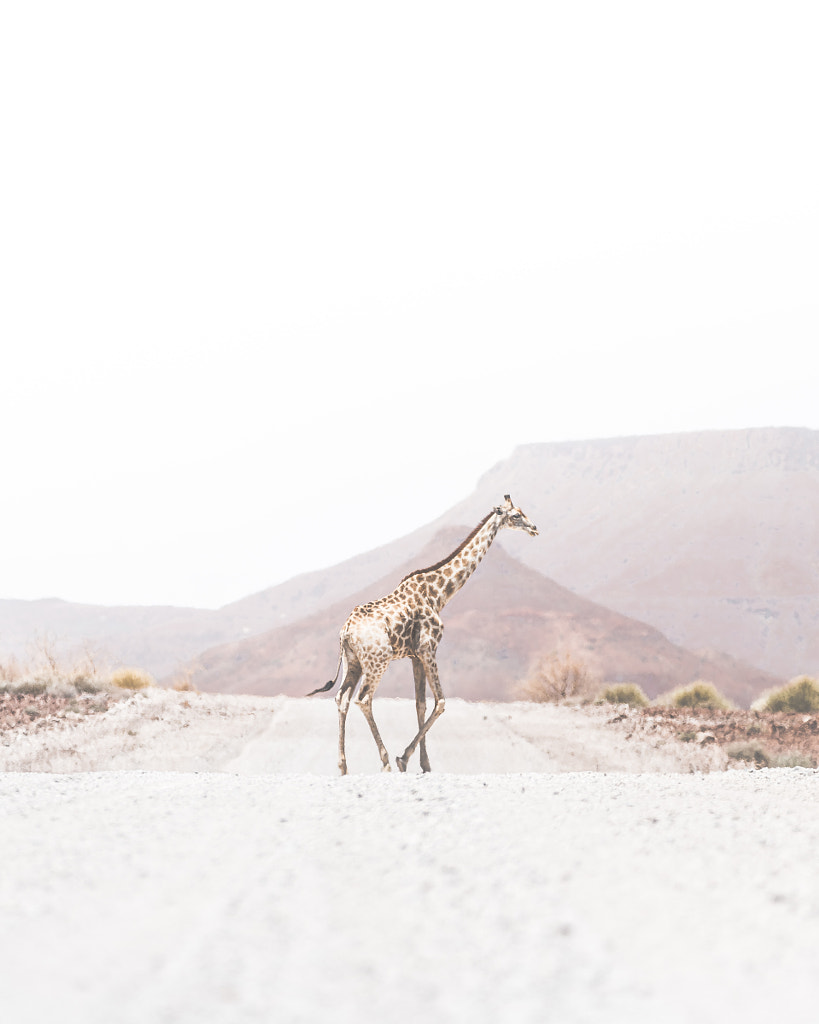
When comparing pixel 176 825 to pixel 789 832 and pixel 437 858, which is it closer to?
pixel 437 858

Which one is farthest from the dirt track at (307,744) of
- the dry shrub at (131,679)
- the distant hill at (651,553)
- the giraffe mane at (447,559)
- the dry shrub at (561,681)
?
the distant hill at (651,553)

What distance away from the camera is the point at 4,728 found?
43.9 ft

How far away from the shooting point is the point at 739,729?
13.8 metres

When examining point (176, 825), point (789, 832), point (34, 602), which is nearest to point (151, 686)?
point (176, 825)

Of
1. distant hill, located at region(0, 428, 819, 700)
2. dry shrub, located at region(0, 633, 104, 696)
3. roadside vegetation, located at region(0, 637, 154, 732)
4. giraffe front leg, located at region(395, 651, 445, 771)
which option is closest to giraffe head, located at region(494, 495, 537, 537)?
giraffe front leg, located at region(395, 651, 445, 771)

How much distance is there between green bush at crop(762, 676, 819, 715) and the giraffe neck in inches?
477

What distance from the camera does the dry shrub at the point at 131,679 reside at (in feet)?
73.5

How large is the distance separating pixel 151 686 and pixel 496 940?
2174cm

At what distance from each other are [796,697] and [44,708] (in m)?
16.0

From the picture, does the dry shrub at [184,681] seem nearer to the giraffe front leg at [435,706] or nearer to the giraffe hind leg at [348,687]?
the giraffe hind leg at [348,687]

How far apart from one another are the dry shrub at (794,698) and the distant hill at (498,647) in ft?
38.4

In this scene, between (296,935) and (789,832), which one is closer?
(296,935)

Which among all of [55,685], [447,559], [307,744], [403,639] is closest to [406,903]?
[403,639]

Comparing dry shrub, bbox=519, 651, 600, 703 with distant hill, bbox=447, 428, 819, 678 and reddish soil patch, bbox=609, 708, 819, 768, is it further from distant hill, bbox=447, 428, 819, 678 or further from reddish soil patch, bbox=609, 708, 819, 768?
distant hill, bbox=447, 428, 819, 678
